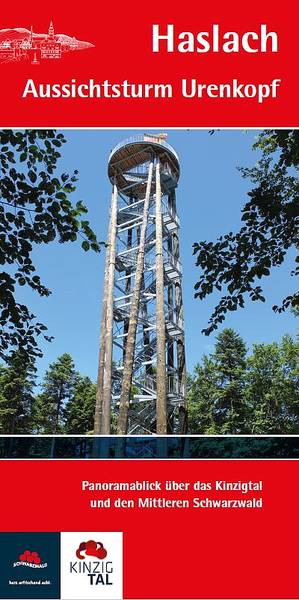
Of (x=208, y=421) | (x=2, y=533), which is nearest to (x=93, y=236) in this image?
(x=2, y=533)

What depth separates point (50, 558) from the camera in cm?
522

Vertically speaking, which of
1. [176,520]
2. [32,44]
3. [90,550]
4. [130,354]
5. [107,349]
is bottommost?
[90,550]

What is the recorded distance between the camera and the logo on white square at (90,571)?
5.14 m

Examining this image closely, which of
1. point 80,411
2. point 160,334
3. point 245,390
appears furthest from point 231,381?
point 160,334

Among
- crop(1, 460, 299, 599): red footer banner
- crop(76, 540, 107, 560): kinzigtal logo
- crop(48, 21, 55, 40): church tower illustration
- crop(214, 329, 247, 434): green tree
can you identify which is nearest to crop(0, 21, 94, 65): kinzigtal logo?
crop(48, 21, 55, 40): church tower illustration

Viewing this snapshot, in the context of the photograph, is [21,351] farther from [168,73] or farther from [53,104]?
[168,73]

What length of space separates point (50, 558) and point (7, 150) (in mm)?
4624

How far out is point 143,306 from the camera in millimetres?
22422

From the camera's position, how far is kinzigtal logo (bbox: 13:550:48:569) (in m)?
5.23

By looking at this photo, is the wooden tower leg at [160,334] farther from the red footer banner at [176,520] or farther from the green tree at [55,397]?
the red footer banner at [176,520]

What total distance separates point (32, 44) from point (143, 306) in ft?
54.5

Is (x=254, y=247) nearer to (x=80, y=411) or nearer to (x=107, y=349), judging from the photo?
(x=107, y=349)

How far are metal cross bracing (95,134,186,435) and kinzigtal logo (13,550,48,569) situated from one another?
41.5 feet

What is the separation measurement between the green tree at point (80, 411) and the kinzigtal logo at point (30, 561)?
67.3ft
